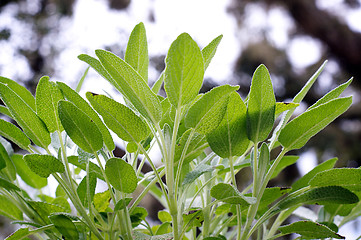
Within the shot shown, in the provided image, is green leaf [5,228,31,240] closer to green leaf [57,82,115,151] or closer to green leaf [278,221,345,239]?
green leaf [57,82,115,151]

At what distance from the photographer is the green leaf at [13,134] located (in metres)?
0.32

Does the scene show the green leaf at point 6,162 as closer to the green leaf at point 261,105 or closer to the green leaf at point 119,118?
the green leaf at point 119,118

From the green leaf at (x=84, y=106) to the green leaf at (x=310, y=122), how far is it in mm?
147

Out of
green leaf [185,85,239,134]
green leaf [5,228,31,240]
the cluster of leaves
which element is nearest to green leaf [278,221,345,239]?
the cluster of leaves

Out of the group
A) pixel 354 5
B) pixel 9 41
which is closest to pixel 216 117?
pixel 9 41

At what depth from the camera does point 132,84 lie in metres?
0.28

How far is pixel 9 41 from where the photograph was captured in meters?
3.05

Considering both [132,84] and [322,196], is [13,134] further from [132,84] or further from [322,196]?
[322,196]

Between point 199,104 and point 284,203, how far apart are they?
12cm

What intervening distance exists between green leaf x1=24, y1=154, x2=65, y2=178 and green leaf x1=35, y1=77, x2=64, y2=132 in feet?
0.13

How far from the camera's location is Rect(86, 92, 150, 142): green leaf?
0.27 meters

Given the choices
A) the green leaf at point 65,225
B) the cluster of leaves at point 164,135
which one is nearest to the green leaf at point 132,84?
the cluster of leaves at point 164,135

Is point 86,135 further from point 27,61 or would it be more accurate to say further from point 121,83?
point 27,61

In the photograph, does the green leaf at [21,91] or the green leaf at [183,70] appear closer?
the green leaf at [183,70]
